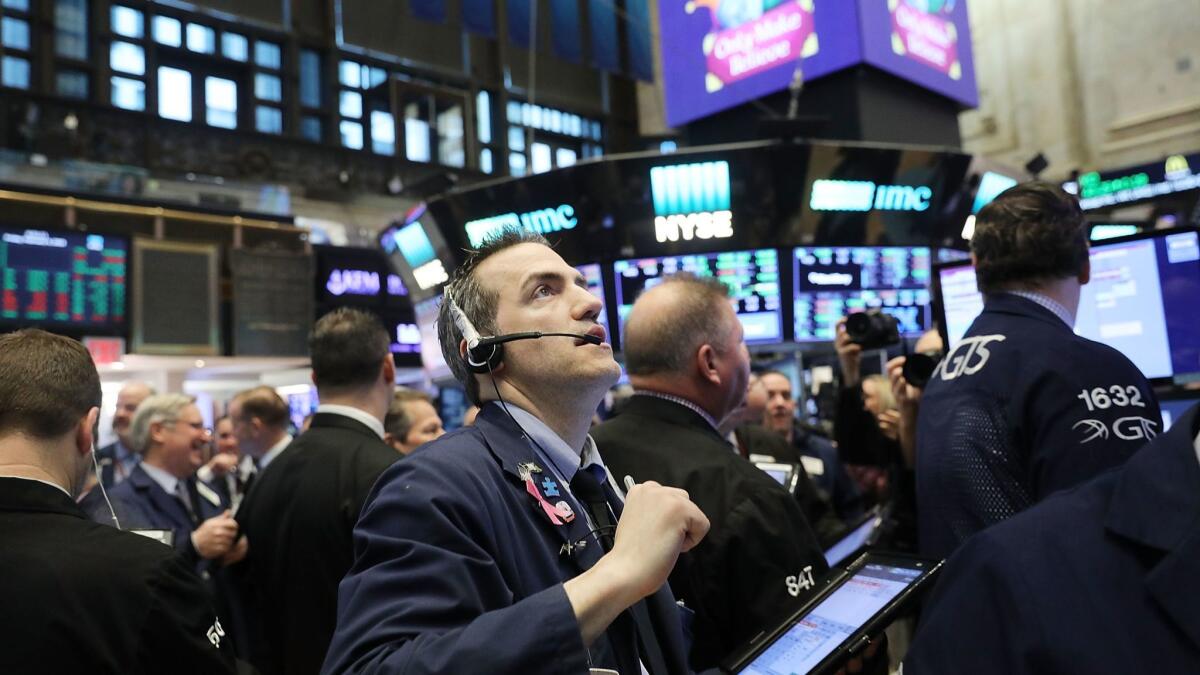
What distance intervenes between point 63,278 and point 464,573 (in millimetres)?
8808

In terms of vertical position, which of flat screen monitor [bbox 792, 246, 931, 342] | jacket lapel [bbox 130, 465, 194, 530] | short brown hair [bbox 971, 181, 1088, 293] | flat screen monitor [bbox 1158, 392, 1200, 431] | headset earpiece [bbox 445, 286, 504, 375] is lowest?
jacket lapel [bbox 130, 465, 194, 530]

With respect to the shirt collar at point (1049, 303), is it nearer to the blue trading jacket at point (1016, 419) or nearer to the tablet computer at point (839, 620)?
the blue trading jacket at point (1016, 419)

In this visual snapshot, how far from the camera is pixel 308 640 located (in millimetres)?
2615

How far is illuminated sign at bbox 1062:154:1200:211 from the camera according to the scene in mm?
8766

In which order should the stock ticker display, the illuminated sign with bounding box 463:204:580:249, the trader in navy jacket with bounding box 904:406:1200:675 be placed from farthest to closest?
1. the stock ticker display
2. the illuminated sign with bounding box 463:204:580:249
3. the trader in navy jacket with bounding box 904:406:1200:675

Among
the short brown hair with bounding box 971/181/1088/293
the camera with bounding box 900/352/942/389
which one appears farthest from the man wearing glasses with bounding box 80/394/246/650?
the short brown hair with bounding box 971/181/1088/293

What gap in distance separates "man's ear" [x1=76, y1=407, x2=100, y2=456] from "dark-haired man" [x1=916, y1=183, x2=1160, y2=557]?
1.68 meters

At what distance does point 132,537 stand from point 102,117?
1243 cm

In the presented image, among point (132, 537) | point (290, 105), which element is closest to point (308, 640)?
point (132, 537)

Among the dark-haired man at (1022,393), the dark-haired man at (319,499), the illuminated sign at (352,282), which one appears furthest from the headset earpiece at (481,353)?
the illuminated sign at (352,282)

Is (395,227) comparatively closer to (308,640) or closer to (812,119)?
(812,119)

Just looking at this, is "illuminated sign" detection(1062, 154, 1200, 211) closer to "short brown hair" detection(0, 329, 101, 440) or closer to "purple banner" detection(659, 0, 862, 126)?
"purple banner" detection(659, 0, 862, 126)

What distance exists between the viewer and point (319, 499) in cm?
264

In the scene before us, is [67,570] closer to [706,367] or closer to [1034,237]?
[706,367]
